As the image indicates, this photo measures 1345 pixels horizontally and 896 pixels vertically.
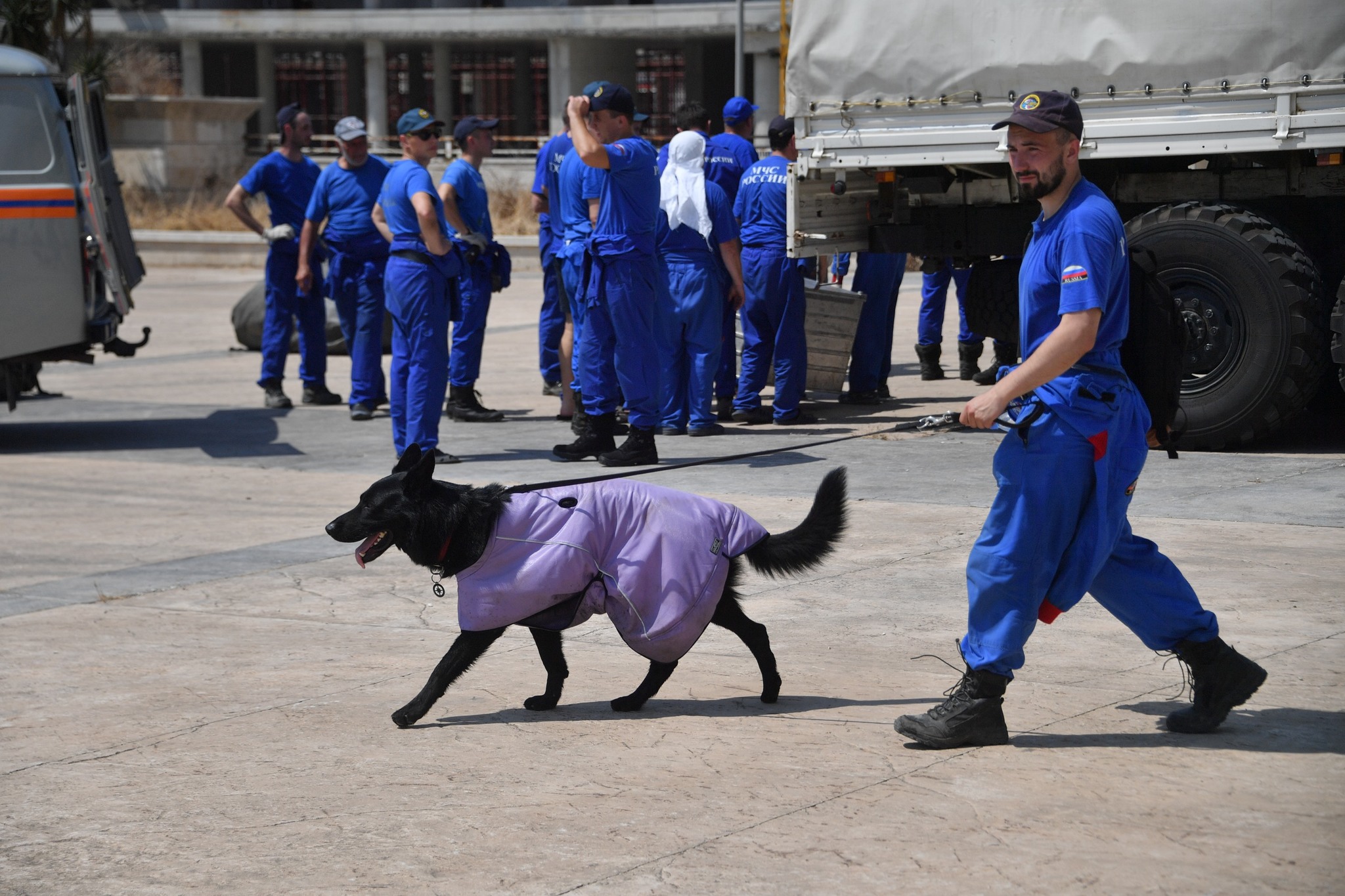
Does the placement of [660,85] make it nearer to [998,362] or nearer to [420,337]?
[998,362]

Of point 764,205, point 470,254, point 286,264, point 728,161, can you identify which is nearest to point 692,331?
point 764,205

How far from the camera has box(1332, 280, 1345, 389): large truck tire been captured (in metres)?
8.31

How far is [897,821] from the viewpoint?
3668 millimetres

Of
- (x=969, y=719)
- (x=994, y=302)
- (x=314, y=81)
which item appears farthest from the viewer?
(x=314, y=81)

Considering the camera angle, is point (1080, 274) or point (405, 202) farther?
point (405, 202)

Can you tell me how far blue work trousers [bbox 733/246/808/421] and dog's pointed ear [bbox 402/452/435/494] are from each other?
591 centimetres

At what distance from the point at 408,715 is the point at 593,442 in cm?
469

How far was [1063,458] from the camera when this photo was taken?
4.02m

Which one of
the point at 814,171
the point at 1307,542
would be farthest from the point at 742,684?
the point at 814,171

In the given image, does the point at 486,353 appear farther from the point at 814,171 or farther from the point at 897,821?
the point at 897,821

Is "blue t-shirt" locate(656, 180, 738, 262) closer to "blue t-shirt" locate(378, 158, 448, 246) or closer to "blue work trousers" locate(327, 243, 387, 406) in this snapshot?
"blue t-shirt" locate(378, 158, 448, 246)

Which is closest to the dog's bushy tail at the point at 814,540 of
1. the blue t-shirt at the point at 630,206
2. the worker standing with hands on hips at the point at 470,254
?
the blue t-shirt at the point at 630,206

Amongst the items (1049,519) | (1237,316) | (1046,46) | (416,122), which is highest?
(1046,46)

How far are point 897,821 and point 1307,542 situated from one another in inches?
143
